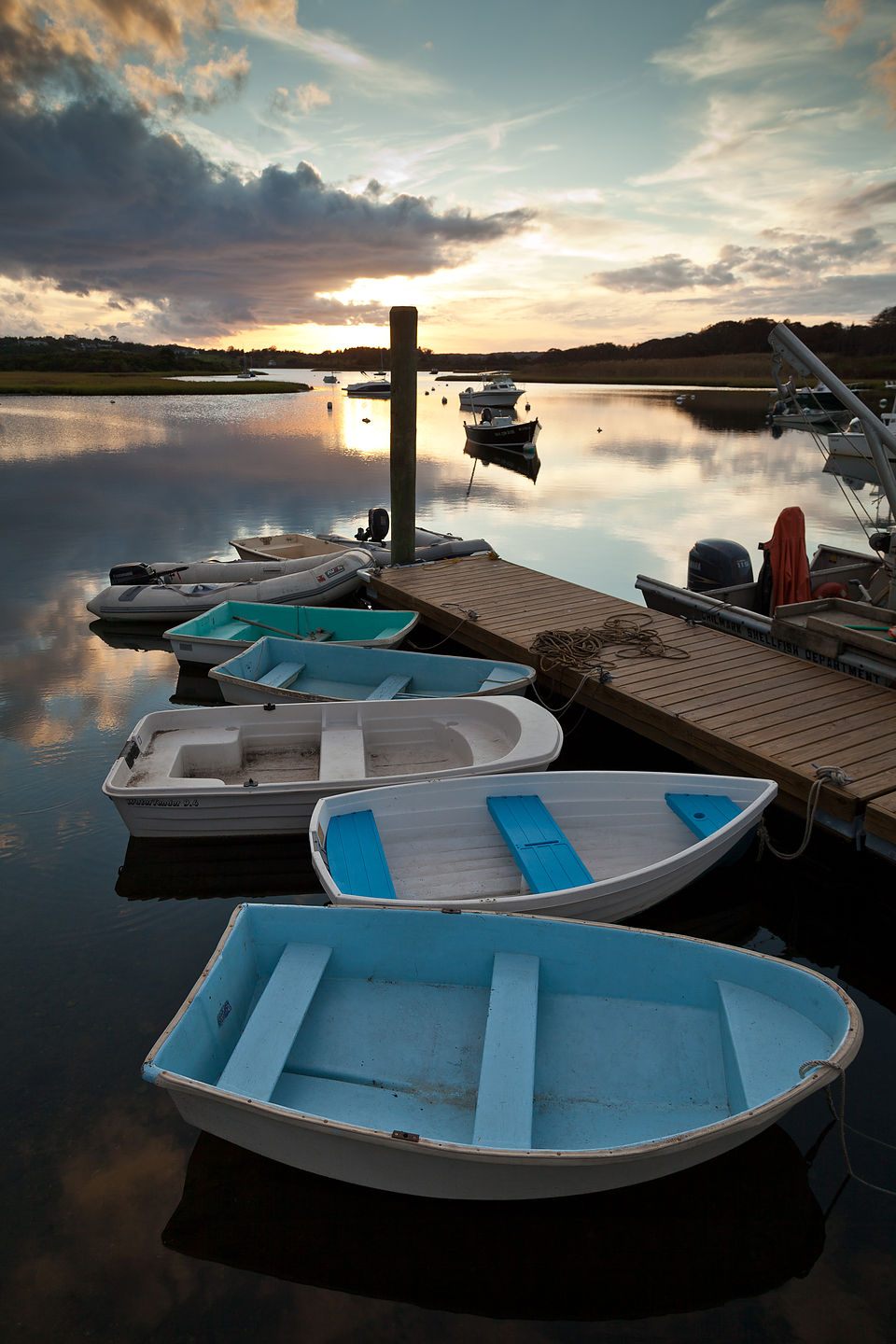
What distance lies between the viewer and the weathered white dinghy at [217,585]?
11969mm

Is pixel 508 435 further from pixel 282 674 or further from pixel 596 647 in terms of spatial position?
pixel 282 674

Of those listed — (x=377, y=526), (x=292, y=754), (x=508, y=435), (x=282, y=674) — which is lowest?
(x=292, y=754)

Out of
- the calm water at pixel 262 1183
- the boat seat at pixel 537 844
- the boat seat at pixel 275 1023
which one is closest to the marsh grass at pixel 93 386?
the calm water at pixel 262 1183

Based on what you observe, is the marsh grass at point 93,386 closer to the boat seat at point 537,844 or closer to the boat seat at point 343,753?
the boat seat at point 343,753

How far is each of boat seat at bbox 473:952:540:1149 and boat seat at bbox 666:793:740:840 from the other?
5.96 feet

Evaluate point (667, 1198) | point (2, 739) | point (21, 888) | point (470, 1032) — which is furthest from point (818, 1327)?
point (2, 739)

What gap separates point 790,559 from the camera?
949 centimetres

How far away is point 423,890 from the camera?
527cm

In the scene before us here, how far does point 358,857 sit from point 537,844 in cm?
128

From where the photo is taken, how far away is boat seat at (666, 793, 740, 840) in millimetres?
5363

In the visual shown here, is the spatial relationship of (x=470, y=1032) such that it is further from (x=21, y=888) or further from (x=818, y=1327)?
(x=21, y=888)

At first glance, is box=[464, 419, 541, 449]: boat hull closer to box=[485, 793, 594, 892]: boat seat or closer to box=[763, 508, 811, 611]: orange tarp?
box=[763, 508, 811, 611]: orange tarp

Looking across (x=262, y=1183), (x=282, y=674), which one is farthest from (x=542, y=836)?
(x=282, y=674)

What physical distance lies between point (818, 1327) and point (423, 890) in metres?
3.02
